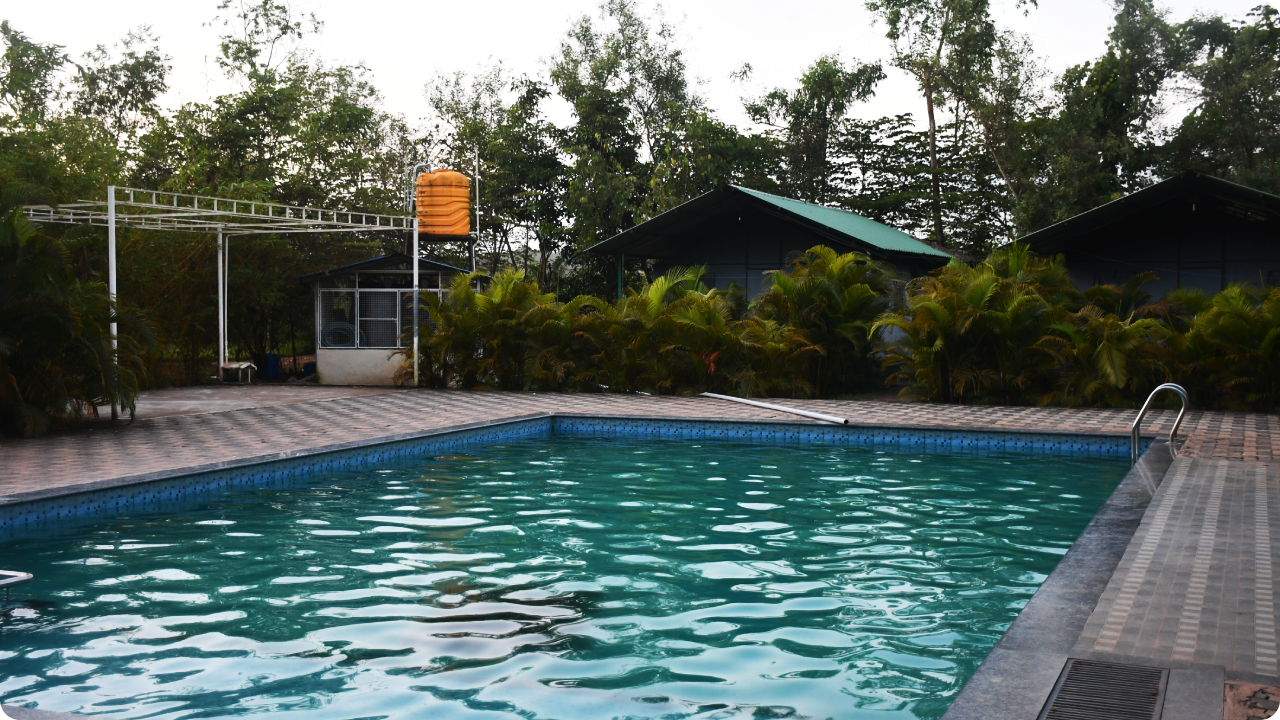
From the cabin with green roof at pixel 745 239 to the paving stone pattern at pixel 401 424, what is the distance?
5.67m

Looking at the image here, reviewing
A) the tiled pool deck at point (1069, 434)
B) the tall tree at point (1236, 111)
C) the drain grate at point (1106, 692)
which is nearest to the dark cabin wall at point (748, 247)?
the tiled pool deck at point (1069, 434)

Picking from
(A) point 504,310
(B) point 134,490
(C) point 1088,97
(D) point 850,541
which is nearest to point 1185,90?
(C) point 1088,97

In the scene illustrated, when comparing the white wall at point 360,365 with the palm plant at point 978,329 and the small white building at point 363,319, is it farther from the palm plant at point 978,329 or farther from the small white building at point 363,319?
the palm plant at point 978,329

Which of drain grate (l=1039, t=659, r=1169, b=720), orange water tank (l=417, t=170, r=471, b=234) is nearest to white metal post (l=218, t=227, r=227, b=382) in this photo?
orange water tank (l=417, t=170, r=471, b=234)

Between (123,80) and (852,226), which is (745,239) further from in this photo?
(123,80)

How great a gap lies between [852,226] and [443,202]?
829 centimetres

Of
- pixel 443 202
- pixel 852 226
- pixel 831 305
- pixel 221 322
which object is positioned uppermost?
pixel 443 202

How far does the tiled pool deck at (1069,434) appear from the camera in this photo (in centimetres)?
338

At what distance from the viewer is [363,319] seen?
17578mm

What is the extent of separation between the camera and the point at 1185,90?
90.9 ft

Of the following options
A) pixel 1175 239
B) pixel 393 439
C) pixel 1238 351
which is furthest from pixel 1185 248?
pixel 393 439

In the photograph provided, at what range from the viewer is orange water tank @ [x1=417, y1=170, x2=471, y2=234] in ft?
60.6

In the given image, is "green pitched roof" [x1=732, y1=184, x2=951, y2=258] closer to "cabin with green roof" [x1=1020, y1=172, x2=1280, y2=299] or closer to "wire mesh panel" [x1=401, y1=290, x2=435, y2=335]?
"cabin with green roof" [x1=1020, y1=172, x2=1280, y2=299]

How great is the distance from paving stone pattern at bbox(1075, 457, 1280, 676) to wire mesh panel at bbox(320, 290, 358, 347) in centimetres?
1387
